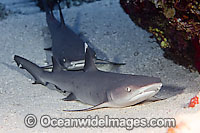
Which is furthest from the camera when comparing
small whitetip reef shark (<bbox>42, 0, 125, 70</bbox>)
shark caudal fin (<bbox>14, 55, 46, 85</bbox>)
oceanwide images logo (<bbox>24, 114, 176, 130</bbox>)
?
small whitetip reef shark (<bbox>42, 0, 125, 70</bbox>)

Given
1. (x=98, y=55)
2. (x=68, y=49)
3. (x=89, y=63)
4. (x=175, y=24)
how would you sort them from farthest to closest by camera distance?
1. (x=98, y=55)
2. (x=68, y=49)
3. (x=89, y=63)
4. (x=175, y=24)

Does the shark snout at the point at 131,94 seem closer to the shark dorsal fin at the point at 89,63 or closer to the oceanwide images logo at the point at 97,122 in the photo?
the oceanwide images logo at the point at 97,122

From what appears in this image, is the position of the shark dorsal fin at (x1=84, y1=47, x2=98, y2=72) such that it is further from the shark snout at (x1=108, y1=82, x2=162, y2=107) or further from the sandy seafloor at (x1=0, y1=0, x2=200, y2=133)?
the shark snout at (x1=108, y1=82, x2=162, y2=107)

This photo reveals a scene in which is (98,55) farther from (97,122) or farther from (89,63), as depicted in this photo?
(97,122)

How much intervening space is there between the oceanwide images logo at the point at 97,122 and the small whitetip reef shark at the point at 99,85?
18 centimetres

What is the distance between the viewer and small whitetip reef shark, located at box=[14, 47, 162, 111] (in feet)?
9.55

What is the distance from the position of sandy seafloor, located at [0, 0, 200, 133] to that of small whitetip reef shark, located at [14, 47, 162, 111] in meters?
0.17

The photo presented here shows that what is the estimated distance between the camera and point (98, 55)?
5.63 metres

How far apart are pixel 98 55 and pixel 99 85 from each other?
2.30 m

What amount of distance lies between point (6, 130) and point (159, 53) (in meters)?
3.43

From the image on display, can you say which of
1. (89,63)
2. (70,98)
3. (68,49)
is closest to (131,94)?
(89,63)

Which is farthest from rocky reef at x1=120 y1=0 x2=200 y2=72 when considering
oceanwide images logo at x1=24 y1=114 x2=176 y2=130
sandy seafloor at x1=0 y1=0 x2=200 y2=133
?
oceanwide images logo at x1=24 y1=114 x2=176 y2=130

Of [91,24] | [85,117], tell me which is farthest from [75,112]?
[91,24]

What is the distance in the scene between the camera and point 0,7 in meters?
9.11
